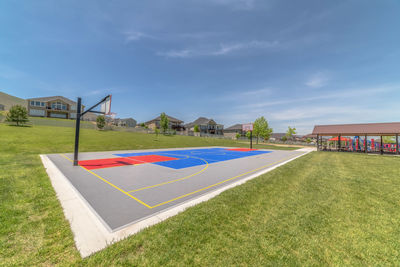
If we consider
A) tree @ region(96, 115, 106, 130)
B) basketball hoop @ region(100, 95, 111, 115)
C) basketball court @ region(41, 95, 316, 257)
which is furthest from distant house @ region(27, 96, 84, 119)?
basketball court @ region(41, 95, 316, 257)

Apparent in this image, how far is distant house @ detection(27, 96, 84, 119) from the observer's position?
3983cm

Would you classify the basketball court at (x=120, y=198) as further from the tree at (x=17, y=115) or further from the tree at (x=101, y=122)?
the tree at (x=101, y=122)

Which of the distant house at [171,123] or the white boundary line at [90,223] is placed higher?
the distant house at [171,123]

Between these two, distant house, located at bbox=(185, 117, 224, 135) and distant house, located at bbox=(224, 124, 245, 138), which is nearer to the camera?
distant house, located at bbox=(185, 117, 224, 135)

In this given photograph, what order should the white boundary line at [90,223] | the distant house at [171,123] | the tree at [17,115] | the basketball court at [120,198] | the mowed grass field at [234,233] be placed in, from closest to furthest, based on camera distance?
the mowed grass field at [234,233], the white boundary line at [90,223], the basketball court at [120,198], the tree at [17,115], the distant house at [171,123]

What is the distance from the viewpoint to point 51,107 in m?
41.7

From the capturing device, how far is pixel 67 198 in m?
4.17

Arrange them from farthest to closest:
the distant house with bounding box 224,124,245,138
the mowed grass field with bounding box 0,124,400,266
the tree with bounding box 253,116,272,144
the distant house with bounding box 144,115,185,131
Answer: the distant house with bounding box 224,124,245,138 < the distant house with bounding box 144,115,185,131 < the tree with bounding box 253,116,272,144 < the mowed grass field with bounding box 0,124,400,266

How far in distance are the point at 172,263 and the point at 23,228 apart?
2.99 meters

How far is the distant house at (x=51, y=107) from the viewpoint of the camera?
39.8 meters

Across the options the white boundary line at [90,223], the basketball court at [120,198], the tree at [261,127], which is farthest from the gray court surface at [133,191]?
the tree at [261,127]

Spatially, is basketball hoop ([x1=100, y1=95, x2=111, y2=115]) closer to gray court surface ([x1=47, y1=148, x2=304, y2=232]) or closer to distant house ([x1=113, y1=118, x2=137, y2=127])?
gray court surface ([x1=47, y1=148, x2=304, y2=232])

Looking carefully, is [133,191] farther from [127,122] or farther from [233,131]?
[127,122]

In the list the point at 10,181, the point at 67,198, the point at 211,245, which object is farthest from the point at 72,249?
the point at 10,181
